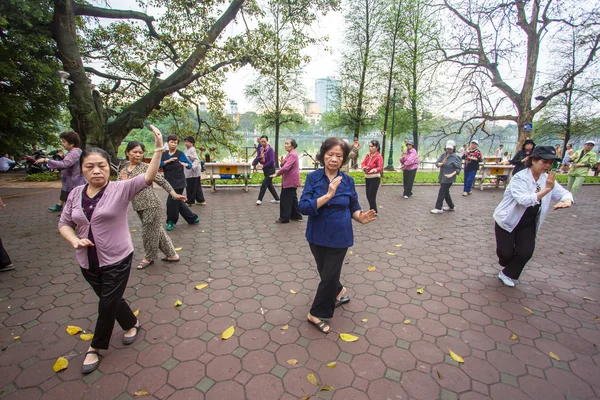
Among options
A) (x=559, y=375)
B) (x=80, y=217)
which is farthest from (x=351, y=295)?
(x=80, y=217)

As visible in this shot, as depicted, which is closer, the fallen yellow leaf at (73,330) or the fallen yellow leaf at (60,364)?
the fallen yellow leaf at (60,364)

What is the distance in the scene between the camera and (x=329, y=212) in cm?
257

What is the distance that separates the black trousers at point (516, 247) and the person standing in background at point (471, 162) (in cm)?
671

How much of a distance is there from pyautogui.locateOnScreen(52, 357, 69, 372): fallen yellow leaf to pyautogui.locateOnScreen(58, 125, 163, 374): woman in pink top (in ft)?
0.60

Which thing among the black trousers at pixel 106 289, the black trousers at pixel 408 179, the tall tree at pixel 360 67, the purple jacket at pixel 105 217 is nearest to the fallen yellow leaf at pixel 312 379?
the black trousers at pixel 106 289

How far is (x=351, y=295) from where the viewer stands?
3436 mm

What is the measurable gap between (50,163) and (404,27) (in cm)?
1955

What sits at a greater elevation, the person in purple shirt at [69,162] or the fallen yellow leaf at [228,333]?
the person in purple shirt at [69,162]

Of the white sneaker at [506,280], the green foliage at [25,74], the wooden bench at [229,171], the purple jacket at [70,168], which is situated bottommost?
the white sneaker at [506,280]

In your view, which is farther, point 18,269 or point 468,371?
point 18,269

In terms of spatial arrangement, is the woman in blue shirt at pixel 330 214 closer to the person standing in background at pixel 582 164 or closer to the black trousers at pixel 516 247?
the black trousers at pixel 516 247

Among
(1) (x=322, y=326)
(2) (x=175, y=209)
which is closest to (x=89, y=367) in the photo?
(1) (x=322, y=326)

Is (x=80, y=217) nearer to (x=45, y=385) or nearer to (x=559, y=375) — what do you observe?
(x=45, y=385)

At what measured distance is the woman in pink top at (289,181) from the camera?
6.09m
